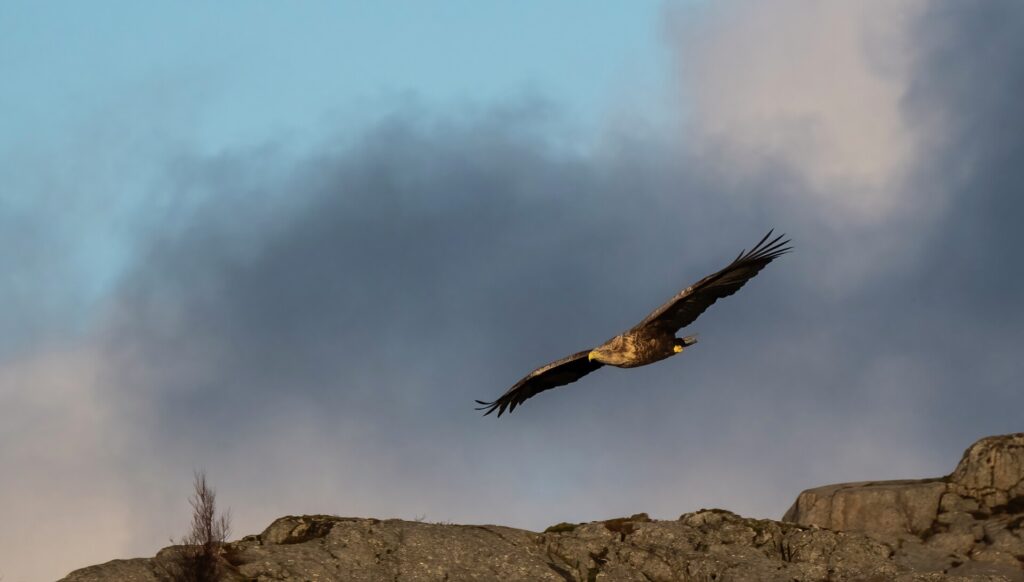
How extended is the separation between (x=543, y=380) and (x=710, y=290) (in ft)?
27.2

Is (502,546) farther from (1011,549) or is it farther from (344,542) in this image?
(1011,549)

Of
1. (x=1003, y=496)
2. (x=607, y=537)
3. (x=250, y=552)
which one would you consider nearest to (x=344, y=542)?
(x=250, y=552)

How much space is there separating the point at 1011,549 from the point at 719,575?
1807 centimetres

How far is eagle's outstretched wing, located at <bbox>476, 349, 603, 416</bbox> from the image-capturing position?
49.5 meters

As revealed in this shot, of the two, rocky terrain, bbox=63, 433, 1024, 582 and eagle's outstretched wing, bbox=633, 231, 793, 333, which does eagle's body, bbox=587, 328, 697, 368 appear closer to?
eagle's outstretched wing, bbox=633, 231, 793, 333

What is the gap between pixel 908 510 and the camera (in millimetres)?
85250

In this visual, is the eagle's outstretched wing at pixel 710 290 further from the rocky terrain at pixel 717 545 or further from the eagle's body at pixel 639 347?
the rocky terrain at pixel 717 545

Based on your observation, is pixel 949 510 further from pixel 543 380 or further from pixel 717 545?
pixel 543 380

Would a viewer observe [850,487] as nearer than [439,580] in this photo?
No

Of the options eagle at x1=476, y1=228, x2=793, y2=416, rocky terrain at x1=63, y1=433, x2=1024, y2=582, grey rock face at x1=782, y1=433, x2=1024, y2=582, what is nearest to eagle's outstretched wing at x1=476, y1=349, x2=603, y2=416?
eagle at x1=476, y1=228, x2=793, y2=416

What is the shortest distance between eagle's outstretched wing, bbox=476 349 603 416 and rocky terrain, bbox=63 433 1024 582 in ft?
61.0

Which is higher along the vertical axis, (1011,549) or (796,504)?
(796,504)

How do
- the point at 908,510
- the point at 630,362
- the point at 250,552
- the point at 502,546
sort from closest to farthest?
the point at 630,362
the point at 250,552
the point at 502,546
the point at 908,510

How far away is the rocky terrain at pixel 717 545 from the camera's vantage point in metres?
66.3
